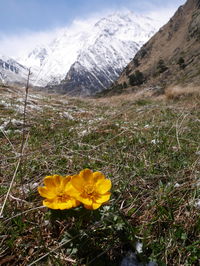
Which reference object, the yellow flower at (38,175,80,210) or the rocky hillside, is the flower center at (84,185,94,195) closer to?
the yellow flower at (38,175,80,210)

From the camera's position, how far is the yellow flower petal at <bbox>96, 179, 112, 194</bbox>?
157cm

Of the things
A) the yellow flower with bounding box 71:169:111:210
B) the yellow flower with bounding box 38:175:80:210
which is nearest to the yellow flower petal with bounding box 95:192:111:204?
the yellow flower with bounding box 71:169:111:210

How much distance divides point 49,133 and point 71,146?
4.18ft

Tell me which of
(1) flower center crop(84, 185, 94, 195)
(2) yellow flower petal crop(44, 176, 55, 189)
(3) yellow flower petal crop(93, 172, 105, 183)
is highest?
(2) yellow flower petal crop(44, 176, 55, 189)

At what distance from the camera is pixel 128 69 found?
116812 millimetres

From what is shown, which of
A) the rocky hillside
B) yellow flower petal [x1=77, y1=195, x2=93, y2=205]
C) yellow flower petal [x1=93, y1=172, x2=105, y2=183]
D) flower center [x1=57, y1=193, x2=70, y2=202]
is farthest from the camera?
the rocky hillside

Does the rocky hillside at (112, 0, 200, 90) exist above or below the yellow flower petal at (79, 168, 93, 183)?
above

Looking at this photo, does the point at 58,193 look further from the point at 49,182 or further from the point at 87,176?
the point at 87,176

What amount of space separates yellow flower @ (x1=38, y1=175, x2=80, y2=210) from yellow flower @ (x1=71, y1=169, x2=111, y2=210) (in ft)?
0.17

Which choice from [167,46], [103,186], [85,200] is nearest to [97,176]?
[103,186]

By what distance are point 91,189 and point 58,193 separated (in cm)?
20

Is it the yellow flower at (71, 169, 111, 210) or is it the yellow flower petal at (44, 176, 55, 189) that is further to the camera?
the yellow flower petal at (44, 176, 55, 189)

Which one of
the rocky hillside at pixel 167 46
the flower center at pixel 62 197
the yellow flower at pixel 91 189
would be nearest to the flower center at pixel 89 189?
the yellow flower at pixel 91 189

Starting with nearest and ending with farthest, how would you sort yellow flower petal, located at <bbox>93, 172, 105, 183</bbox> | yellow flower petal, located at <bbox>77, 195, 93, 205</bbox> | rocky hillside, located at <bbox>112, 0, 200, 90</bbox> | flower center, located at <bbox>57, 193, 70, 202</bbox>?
yellow flower petal, located at <bbox>77, 195, 93, 205</bbox>, flower center, located at <bbox>57, 193, 70, 202</bbox>, yellow flower petal, located at <bbox>93, 172, 105, 183</bbox>, rocky hillside, located at <bbox>112, 0, 200, 90</bbox>
